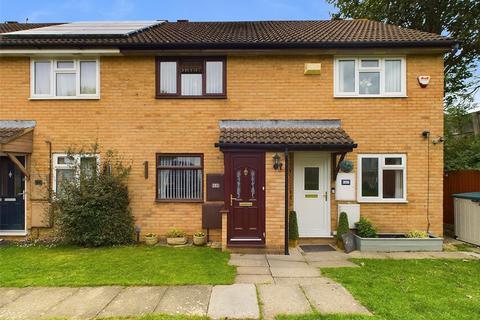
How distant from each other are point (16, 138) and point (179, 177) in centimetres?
428

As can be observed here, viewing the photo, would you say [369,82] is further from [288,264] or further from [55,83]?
[55,83]

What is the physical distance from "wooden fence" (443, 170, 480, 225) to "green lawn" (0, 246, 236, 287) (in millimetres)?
7354

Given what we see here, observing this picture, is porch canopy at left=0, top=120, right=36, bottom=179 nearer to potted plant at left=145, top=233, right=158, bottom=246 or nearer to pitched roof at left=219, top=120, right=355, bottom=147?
potted plant at left=145, top=233, right=158, bottom=246

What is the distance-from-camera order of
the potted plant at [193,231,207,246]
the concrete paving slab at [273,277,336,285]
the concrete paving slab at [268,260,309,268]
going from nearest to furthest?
the concrete paving slab at [273,277,336,285], the concrete paving slab at [268,260,309,268], the potted plant at [193,231,207,246]

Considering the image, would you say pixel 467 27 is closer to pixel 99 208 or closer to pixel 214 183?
pixel 214 183

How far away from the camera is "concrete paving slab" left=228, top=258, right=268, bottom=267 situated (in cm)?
596

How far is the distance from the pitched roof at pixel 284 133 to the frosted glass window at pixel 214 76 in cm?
99

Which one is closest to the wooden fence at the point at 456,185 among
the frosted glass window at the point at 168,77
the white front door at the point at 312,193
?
the white front door at the point at 312,193

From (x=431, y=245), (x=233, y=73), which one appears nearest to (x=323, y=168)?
(x=431, y=245)

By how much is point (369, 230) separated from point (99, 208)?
6.77 m

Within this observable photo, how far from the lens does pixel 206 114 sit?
26.2 ft

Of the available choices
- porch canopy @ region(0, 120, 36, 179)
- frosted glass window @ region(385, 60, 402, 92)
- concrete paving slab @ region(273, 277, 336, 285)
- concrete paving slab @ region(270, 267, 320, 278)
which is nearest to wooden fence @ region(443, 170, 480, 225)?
A: frosted glass window @ region(385, 60, 402, 92)

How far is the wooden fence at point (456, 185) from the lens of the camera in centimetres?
874

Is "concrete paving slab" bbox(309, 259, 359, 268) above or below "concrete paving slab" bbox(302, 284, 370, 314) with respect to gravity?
below
